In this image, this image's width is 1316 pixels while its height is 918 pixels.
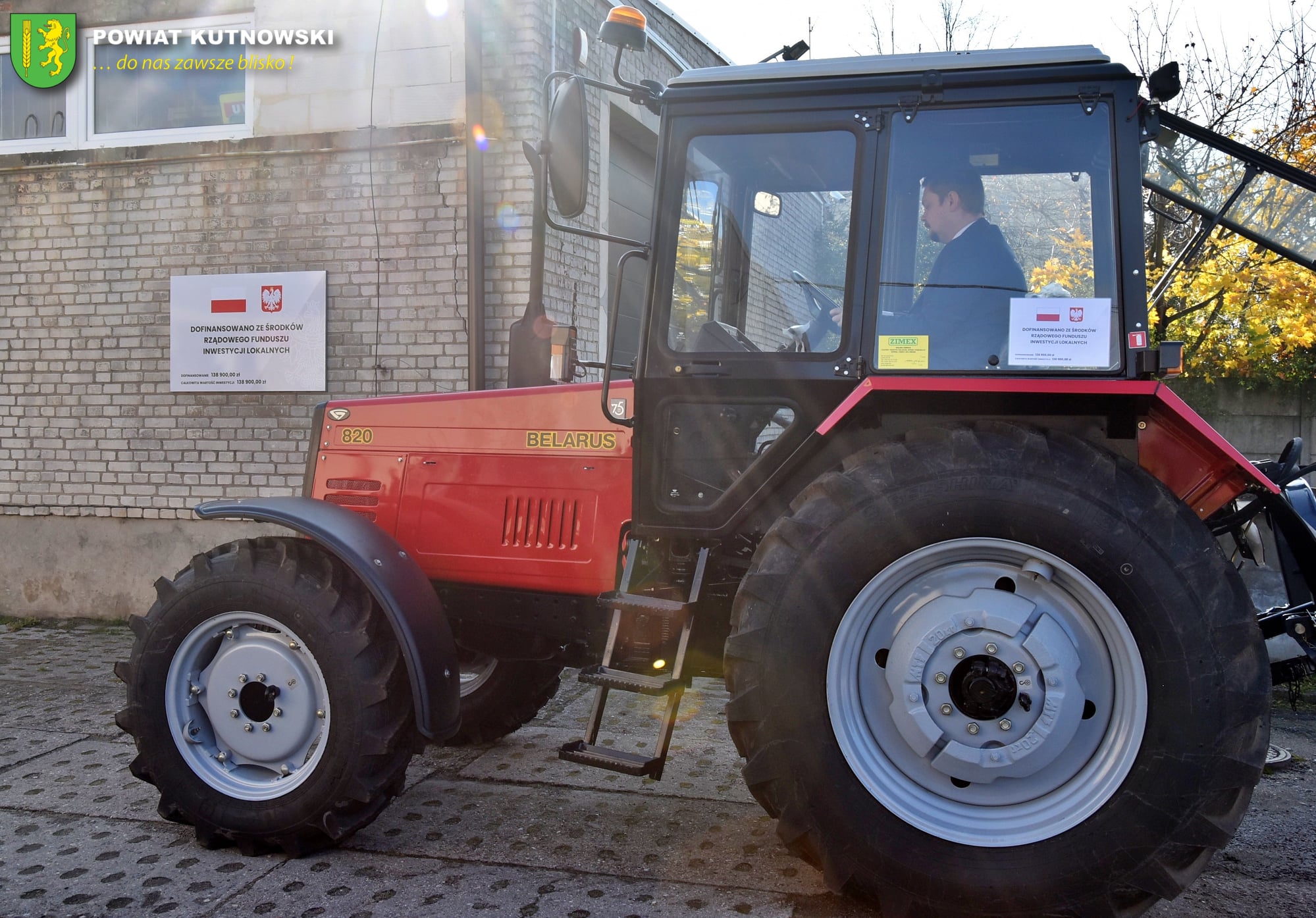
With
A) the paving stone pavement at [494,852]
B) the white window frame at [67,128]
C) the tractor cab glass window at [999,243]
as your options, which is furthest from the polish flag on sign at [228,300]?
the tractor cab glass window at [999,243]

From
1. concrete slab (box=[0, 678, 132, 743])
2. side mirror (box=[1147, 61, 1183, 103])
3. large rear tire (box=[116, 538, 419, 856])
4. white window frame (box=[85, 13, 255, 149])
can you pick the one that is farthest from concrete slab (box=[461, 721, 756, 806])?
white window frame (box=[85, 13, 255, 149])

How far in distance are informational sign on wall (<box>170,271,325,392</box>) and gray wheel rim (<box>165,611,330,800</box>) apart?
14.1ft

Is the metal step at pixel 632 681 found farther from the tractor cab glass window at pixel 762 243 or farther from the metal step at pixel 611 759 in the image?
the tractor cab glass window at pixel 762 243

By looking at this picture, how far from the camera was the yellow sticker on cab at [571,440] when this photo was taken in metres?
3.52

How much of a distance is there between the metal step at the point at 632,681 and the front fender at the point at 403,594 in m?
0.46

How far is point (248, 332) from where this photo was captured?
7.64 m

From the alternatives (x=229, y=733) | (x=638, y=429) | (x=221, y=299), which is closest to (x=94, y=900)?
(x=229, y=733)

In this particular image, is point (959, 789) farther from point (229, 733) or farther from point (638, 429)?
point (229, 733)

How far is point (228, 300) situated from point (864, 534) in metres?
6.32

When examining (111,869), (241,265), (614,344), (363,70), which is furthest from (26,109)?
(614,344)

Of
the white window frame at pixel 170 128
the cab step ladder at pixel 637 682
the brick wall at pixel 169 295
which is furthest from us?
the white window frame at pixel 170 128

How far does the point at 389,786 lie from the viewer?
3.28 m

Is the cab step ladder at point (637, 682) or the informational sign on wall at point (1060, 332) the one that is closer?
the informational sign on wall at point (1060, 332)

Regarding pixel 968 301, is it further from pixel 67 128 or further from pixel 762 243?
pixel 67 128
